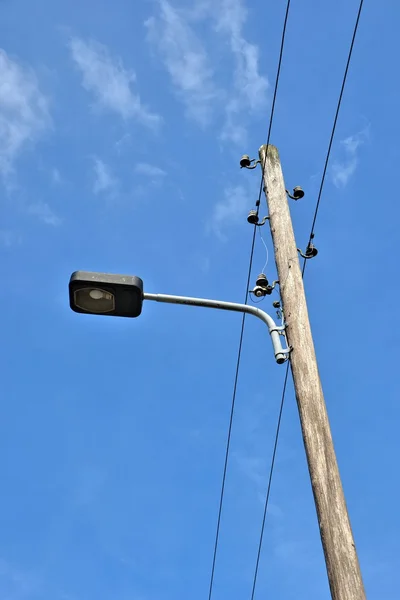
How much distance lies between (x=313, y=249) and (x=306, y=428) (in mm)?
2370

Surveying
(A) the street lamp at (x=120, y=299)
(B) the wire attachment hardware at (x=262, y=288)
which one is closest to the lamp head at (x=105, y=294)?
(A) the street lamp at (x=120, y=299)

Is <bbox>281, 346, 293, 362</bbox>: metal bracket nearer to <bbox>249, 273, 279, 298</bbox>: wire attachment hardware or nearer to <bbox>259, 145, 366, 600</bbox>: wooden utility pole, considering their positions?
<bbox>259, 145, 366, 600</bbox>: wooden utility pole

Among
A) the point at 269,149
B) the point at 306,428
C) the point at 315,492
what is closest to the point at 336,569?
the point at 315,492

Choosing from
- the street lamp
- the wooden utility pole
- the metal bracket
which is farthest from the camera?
the street lamp

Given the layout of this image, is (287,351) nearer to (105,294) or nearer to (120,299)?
(120,299)

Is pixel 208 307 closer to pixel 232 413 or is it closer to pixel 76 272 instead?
pixel 76 272

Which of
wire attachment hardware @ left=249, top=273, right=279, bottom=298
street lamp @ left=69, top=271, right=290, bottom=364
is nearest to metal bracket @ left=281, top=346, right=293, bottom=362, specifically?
street lamp @ left=69, top=271, right=290, bottom=364

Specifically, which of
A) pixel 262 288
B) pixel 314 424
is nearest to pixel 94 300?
pixel 262 288

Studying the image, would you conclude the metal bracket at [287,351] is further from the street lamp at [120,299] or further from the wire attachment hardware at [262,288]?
the wire attachment hardware at [262,288]

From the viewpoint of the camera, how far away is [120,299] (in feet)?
16.1

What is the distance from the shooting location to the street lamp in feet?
15.6

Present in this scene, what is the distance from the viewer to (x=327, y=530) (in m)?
3.51

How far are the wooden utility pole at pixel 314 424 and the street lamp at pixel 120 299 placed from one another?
18 cm

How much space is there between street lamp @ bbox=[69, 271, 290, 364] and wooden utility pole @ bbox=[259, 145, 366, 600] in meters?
0.18
